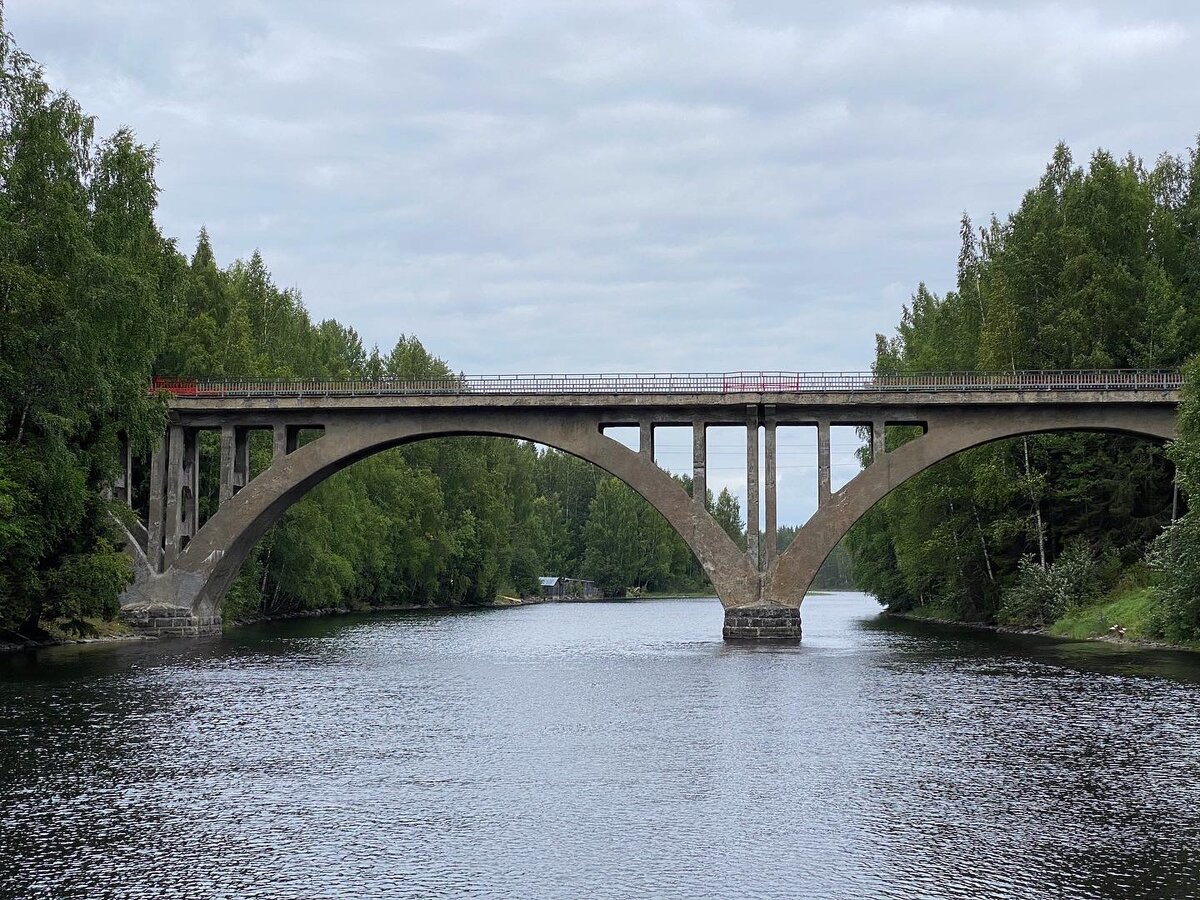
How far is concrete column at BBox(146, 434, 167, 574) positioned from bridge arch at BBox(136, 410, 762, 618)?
889 millimetres

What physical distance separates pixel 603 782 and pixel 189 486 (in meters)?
41.7

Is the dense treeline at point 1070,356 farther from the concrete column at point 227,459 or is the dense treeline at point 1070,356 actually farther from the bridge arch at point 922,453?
the concrete column at point 227,459

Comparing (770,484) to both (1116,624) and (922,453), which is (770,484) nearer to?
(922,453)

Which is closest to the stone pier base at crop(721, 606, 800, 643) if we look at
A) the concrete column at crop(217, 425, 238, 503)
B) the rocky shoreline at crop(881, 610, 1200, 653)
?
the rocky shoreline at crop(881, 610, 1200, 653)

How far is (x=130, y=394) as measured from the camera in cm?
4438

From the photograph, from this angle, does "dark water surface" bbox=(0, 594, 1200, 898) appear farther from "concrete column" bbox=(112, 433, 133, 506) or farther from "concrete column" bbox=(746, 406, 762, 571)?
"concrete column" bbox=(112, 433, 133, 506)

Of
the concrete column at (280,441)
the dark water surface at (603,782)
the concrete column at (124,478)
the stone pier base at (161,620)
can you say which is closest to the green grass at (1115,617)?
the dark water surface at (603,782)

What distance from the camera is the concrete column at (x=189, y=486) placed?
57.5m

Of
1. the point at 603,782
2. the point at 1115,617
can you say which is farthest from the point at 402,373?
the point at 603,782

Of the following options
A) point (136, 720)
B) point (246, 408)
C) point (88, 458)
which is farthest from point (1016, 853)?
point (246, 408)

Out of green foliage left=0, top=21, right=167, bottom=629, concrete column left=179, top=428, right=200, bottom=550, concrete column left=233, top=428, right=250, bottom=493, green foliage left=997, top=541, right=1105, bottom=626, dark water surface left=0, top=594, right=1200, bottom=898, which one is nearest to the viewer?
dark water surface left=0, top=594, right=1200, bottom=898

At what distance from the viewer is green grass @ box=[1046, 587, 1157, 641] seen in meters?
A: 47.0

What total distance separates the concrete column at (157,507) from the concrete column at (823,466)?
28.4 meters

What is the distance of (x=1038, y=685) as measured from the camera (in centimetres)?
3388
